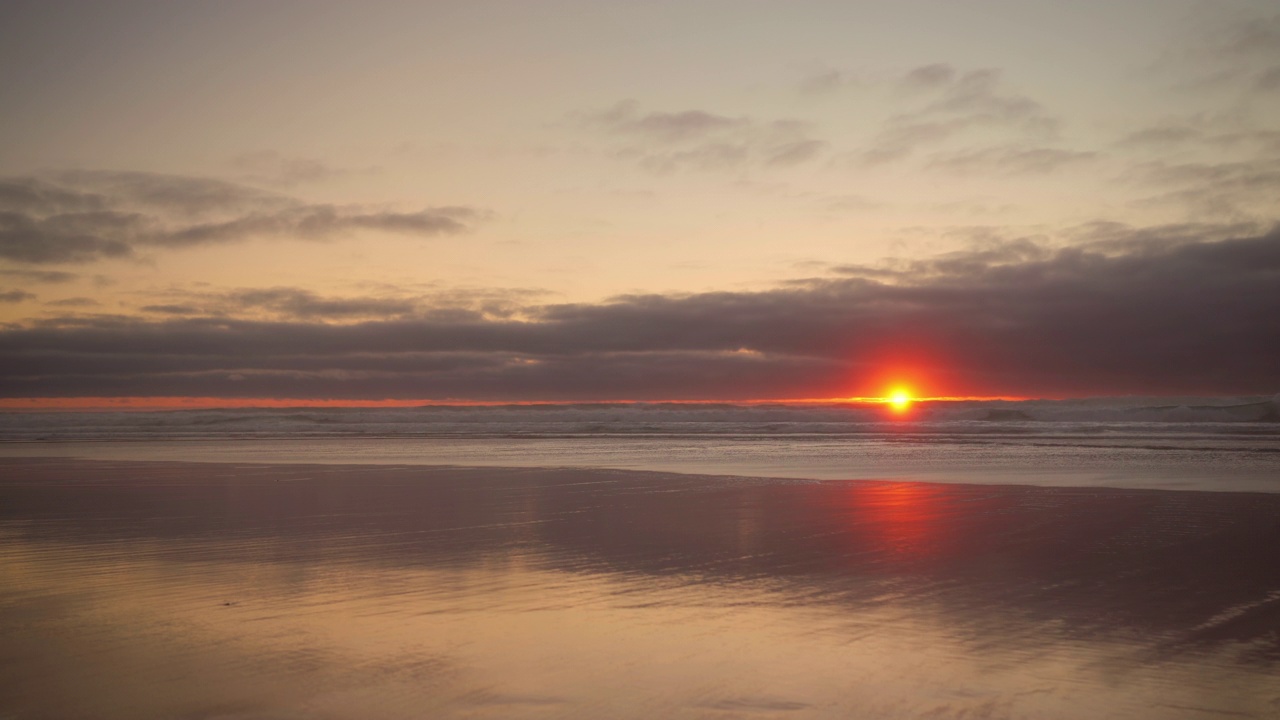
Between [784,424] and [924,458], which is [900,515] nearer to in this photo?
[924,458]

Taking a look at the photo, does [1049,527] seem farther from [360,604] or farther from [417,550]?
[360,604]

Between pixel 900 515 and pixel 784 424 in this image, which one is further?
pixel 784 424

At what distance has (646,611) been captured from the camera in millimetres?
5602

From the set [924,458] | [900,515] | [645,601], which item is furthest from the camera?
[924,458]

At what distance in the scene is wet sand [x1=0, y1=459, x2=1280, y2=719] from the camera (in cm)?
391

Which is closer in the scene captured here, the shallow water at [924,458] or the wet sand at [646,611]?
the wet sand at [646,611]

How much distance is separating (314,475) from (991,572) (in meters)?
13.4

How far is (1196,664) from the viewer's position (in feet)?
14.3

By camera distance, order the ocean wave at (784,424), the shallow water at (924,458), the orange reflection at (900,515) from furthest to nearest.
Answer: the ocean wave at (784,424) → the shallow water at (924,458) → the orange reflection at (900,515)

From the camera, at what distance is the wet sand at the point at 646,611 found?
391cm

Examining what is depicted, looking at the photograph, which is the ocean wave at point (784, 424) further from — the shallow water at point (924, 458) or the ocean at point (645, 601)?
the ocean at point (645, 601)

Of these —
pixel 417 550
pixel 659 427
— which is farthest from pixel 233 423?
pixel 417 550

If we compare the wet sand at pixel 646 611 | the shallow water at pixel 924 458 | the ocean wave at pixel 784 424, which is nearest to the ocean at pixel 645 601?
the wet sand at pixel 646 611

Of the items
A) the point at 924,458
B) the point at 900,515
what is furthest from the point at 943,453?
the point at 900,515
